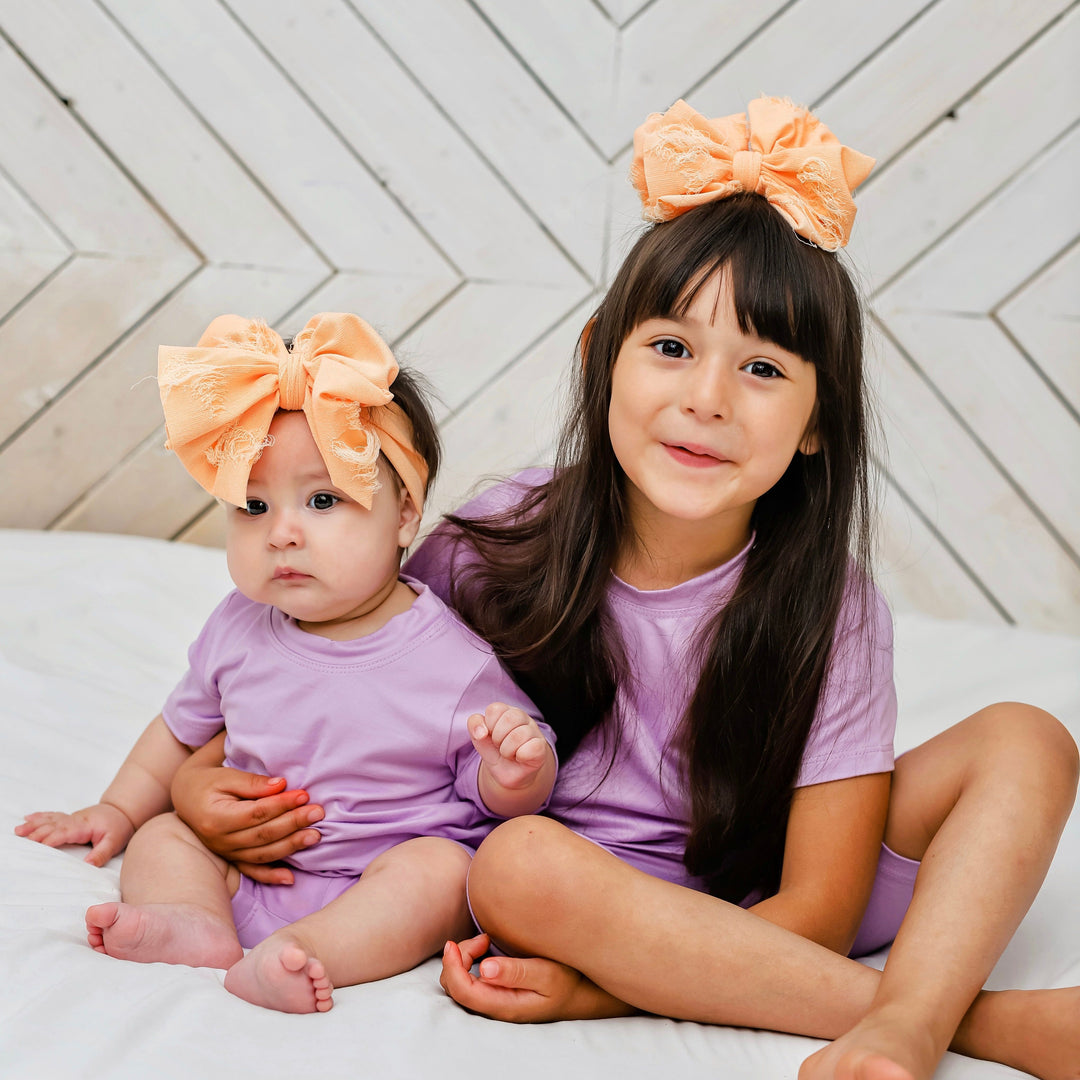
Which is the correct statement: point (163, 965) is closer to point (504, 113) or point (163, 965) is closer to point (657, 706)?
point (657, 706)

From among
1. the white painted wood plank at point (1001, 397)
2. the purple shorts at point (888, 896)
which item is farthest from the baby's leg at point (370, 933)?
the white painted wood plank at point (1001, 397)

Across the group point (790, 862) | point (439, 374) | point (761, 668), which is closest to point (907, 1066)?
point (790, 862)

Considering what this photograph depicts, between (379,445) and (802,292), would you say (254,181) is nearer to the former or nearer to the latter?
(379,445)

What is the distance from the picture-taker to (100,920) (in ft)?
2.50

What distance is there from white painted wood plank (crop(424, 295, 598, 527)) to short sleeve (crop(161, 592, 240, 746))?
0.83m

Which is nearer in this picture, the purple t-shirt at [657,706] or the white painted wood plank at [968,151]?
the purple t-shirt at [657,706]

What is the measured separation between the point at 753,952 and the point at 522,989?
0.51ft

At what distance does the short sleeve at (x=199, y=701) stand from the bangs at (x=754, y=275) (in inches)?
18.5

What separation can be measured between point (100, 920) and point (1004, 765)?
641 millimetres

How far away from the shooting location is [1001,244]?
178cm

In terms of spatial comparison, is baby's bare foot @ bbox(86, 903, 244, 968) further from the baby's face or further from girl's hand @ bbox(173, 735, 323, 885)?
the baby's face

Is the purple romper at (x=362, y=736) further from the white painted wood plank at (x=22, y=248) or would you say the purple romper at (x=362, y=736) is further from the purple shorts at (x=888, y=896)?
the white painted wood plank at (x=22, y=248)

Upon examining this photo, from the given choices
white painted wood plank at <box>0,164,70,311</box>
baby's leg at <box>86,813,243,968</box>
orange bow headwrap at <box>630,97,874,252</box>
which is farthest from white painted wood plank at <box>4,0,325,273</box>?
baby's leg at <box>86,813,243,968</box>

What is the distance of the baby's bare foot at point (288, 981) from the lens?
0.72 m
